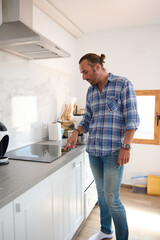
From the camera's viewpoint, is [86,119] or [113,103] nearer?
[113,103]

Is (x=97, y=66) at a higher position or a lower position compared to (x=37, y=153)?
higher

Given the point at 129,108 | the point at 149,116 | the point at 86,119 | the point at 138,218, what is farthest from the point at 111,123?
the point at 149,116

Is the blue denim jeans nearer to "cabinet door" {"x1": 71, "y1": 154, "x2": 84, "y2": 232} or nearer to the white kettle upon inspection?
"cabinet door" {"x1": 71, "y1": 154, "x2": 84, "y2": 232}

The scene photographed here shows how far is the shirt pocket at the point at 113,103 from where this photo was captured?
1.55 m

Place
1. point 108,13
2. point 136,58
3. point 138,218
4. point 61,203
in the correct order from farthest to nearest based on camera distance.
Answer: point 136,58
point 108,13
point 138,218
point 61,203

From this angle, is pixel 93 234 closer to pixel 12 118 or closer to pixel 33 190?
pixel 33 190

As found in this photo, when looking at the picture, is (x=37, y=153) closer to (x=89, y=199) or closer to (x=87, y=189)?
(x=87, y=189)

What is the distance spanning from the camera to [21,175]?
1.23 meters

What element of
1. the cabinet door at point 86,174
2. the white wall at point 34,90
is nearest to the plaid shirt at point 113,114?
the cabinet door at point 86,174

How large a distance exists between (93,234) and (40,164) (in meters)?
1.02

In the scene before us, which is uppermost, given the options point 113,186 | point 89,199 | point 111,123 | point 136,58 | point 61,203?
point 136,58

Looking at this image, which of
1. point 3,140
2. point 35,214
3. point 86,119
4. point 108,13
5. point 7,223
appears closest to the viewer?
point 7,223

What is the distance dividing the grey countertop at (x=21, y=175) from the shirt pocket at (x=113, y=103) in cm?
50

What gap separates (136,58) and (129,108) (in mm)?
1681
